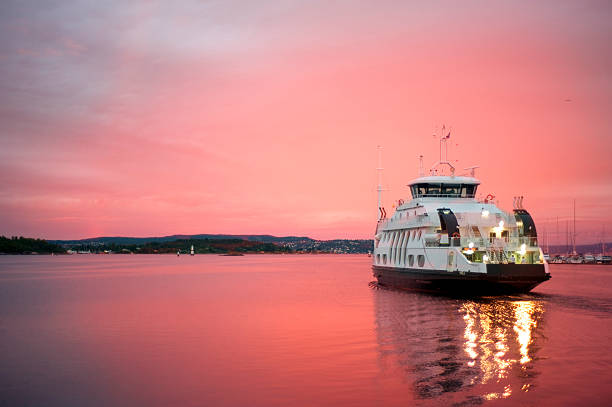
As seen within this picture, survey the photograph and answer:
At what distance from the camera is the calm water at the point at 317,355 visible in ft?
55.3

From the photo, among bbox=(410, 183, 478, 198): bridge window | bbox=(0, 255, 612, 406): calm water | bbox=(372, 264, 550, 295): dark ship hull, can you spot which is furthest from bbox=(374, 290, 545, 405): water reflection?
bbox=(410, 183, 478, 198): bridge window

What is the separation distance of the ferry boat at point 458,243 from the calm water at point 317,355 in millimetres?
2059

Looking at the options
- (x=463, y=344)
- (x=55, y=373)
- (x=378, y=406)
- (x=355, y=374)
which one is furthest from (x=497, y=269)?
(x=55, y=373)

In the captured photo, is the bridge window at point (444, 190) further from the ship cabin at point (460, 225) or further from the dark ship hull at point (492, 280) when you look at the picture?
the dark ship hull at point (492, 280)

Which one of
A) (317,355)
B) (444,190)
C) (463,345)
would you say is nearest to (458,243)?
(444,190)

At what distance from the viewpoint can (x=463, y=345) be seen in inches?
953

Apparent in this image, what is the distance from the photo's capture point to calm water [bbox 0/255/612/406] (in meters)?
16.9

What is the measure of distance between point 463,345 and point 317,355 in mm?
6972

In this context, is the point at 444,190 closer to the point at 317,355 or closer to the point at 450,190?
the point at 450,190

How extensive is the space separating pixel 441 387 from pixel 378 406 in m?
2.75

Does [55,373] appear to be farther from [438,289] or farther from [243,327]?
[438,289]

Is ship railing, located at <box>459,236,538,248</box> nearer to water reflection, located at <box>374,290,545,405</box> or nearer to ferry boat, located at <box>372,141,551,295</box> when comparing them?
ferry boat, located at <box>372,141,551,295</box>

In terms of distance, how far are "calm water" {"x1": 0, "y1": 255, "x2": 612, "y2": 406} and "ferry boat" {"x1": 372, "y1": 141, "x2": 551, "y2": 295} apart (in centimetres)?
206

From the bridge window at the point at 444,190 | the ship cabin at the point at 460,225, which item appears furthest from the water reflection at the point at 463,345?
the bridge window at the point at 444,190
